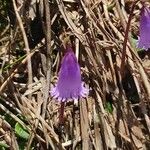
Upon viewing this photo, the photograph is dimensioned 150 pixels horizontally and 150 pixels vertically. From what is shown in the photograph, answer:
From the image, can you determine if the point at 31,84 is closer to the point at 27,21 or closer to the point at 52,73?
the point at 52,73

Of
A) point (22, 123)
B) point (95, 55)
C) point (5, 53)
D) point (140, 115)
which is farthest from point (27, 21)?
point (140, 115)

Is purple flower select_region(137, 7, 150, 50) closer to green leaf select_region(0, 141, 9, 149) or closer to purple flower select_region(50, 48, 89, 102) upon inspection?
purple flower select_region(50, 48, 89, 102)

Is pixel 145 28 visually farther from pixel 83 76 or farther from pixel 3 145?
pixel 3 145

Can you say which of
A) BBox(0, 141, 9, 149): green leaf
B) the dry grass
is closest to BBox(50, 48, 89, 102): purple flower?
the dry grass

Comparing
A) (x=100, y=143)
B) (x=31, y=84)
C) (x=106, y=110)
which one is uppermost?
(x=31, y=84)

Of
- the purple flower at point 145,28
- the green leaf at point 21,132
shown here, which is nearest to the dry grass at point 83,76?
the green leaf at point 21,132
